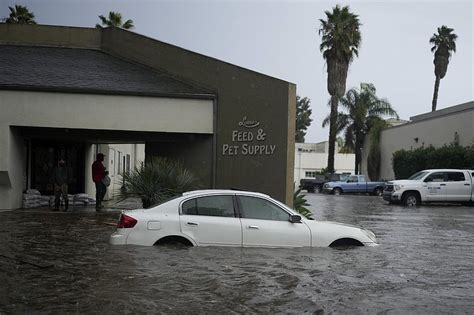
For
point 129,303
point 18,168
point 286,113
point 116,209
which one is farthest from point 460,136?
point 129,303

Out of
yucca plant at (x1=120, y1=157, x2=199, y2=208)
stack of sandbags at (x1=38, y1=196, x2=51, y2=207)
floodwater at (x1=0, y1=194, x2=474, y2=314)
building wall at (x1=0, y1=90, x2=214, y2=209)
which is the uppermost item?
building wall at (x1=0, y1=90, x2=214, y2=209)

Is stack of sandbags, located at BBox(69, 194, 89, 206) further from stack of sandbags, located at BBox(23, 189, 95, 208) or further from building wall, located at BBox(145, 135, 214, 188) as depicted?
building wall, located at BBox(145, 135, 214, 188)

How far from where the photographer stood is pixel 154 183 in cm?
1429

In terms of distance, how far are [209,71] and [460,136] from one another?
2231 centimetres

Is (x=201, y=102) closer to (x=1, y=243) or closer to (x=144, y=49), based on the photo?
A: (x=144, y=49)

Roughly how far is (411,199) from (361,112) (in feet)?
71.1

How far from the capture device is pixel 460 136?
114ft

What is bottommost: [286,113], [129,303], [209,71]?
[129,303]

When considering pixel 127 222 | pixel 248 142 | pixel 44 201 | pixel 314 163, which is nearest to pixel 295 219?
pixel 127 222

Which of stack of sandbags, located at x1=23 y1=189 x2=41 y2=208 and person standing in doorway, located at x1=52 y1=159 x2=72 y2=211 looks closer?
person standing in doorway, located at x1=52 y1=159 x2=72 y2=211

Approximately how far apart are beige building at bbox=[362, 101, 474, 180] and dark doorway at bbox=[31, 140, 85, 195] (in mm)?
21604

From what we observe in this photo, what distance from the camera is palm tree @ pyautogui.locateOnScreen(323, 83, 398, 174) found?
157 feet

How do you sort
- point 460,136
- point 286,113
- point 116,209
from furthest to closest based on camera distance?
point 460,136 < point 116,209 < point 286,113

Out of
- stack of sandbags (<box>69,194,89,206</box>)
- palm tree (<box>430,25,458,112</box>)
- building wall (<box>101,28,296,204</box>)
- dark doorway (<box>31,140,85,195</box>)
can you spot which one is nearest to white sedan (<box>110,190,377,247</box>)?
building wall (<box>101,28,296,204</box>)
